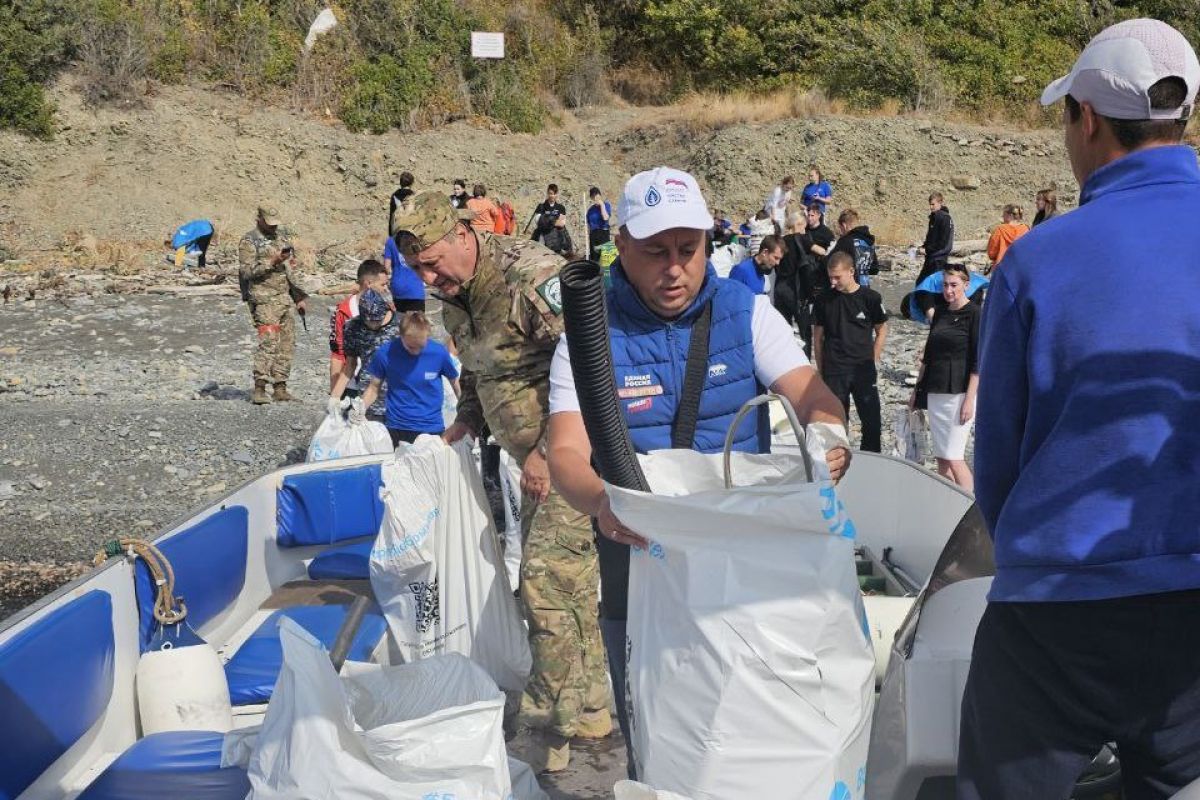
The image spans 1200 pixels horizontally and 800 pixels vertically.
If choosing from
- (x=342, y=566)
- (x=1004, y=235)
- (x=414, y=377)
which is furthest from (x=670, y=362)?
(x=1004, y=235)

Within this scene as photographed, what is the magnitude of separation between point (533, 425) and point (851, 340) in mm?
4418

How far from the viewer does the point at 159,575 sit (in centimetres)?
420

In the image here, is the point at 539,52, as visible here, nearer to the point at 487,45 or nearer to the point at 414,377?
the point at 487,45

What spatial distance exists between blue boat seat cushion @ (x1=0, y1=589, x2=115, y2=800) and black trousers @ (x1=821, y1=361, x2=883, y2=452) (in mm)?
5343

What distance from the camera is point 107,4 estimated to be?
30703mm

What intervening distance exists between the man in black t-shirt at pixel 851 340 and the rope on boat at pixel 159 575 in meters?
4.93

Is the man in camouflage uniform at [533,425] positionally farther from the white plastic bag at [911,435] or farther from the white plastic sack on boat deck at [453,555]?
the white plastic bag at [911,435]

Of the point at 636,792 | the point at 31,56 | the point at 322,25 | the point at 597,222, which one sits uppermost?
the point at 322,25

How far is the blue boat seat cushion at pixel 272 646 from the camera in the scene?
438 centimetres

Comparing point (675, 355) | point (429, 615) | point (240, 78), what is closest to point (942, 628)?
point (675, 355)

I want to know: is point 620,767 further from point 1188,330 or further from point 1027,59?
point 1027,59

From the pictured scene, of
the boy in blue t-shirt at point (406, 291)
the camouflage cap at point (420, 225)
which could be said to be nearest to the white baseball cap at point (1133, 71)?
the camouflage cap at point (420, 225)

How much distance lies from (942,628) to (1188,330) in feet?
3.67

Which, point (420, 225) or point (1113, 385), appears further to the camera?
point (420, 225)
